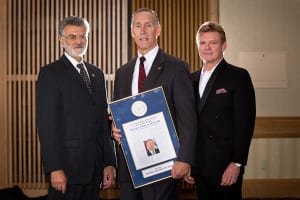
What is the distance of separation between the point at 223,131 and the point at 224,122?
0.06m

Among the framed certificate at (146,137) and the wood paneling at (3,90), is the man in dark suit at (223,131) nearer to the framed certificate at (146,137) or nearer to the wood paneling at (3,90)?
the framed certificate at (146,137)

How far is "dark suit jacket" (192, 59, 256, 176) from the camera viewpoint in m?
2.71

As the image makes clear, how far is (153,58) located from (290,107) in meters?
3.31

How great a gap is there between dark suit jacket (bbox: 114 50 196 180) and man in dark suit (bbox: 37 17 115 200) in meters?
0.23

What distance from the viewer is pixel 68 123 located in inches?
105

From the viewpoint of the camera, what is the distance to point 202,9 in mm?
5508

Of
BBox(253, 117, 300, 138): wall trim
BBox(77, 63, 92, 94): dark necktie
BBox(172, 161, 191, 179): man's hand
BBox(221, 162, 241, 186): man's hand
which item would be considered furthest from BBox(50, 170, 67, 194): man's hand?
BBox(253, 117, 300, 138): wall trim

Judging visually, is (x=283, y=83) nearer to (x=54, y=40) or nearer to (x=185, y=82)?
(x=54, y=40)

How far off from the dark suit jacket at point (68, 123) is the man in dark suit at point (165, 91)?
189 millimetres

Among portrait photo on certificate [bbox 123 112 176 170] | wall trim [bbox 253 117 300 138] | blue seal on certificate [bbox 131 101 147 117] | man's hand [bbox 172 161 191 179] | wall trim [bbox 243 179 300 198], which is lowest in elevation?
wall trim [bbox 243 179 300 198]

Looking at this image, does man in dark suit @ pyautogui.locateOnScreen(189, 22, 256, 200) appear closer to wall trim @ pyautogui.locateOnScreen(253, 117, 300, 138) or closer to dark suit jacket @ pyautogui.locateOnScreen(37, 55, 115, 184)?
dark suit jacket @ pyautogui.locateOnScreen(37, 55, 115, 184)

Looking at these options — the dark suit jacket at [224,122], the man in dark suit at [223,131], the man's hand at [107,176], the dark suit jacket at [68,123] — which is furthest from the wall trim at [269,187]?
the dark suit jacket at [68,123]

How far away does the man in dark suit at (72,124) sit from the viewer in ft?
8.52

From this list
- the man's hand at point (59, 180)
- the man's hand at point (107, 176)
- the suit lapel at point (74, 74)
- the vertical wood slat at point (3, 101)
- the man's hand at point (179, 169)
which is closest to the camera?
the man's hand at point (179, 169)
